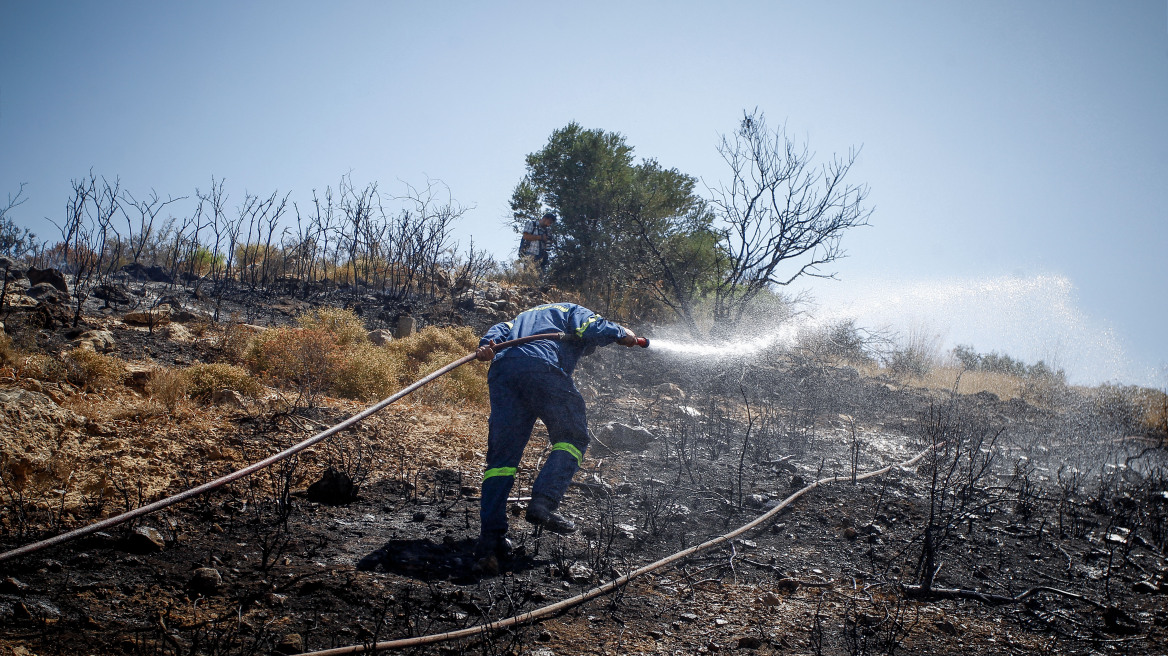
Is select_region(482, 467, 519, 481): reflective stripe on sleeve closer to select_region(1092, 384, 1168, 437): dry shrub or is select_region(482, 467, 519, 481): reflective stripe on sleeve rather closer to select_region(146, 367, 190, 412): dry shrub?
select_region(146, 367, 190, 412): dry shrub

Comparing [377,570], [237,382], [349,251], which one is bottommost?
[377,570]

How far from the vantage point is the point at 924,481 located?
634 centimetres

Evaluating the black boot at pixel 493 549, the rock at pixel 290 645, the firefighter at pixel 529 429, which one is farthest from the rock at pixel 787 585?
the rock at pixel 290 645

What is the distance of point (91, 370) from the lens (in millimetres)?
5375

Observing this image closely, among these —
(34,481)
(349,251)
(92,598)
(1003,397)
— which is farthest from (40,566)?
(1003,397)

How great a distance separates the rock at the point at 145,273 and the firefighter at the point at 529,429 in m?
9.33

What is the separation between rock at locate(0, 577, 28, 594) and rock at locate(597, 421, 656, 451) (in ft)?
15.5

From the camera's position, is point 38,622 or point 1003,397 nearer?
point 38,622

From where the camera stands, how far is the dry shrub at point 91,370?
17.3 feet

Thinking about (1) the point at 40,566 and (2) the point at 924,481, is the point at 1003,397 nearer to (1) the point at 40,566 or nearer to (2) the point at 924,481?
(2) the point at 924,481

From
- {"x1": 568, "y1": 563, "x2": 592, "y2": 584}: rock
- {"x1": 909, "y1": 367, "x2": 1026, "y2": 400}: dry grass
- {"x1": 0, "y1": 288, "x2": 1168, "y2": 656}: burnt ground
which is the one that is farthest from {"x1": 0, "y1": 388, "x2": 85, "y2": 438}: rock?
{"x1": 909, "y1": 367, "x2": 1026, "y2": 400}: dry grass

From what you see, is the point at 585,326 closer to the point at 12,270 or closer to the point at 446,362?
the point at 446,362

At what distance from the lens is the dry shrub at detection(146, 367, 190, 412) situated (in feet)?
17.1

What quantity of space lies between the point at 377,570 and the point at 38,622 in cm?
138
